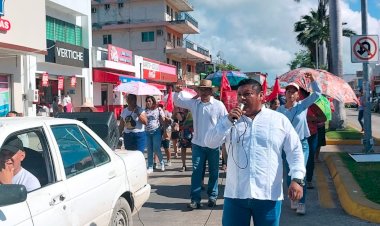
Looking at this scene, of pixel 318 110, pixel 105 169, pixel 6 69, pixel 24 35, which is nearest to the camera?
pixel 105 169

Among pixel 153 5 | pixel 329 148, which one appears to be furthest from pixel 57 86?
pixel 153 5

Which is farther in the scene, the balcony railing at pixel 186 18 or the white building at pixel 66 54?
the balcony railing at pixel 186 18

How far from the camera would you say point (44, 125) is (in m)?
3.90

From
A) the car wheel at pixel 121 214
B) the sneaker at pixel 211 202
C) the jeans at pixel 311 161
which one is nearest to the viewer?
the car wheel at pixel 121 214

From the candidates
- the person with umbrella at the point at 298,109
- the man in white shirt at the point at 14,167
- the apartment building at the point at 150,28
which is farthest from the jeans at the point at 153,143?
the apartment building at the point at 150,28

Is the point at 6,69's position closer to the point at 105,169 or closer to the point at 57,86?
the point at 57,86

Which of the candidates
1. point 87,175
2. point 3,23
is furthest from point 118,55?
point 87,175

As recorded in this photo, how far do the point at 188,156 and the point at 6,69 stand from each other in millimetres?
10210

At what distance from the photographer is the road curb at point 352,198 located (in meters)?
6.13

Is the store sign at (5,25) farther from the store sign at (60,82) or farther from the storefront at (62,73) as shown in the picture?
the store sign at (60,82)

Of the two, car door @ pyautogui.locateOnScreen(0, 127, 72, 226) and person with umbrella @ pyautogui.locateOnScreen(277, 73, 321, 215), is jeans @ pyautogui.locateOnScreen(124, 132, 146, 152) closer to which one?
person with umbrella @ pyautogui.locateOnScreen(277, 73, 321, 215)

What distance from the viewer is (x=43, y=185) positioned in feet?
12.1

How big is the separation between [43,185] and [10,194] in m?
0.79

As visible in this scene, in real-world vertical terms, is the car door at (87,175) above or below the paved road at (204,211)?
above
